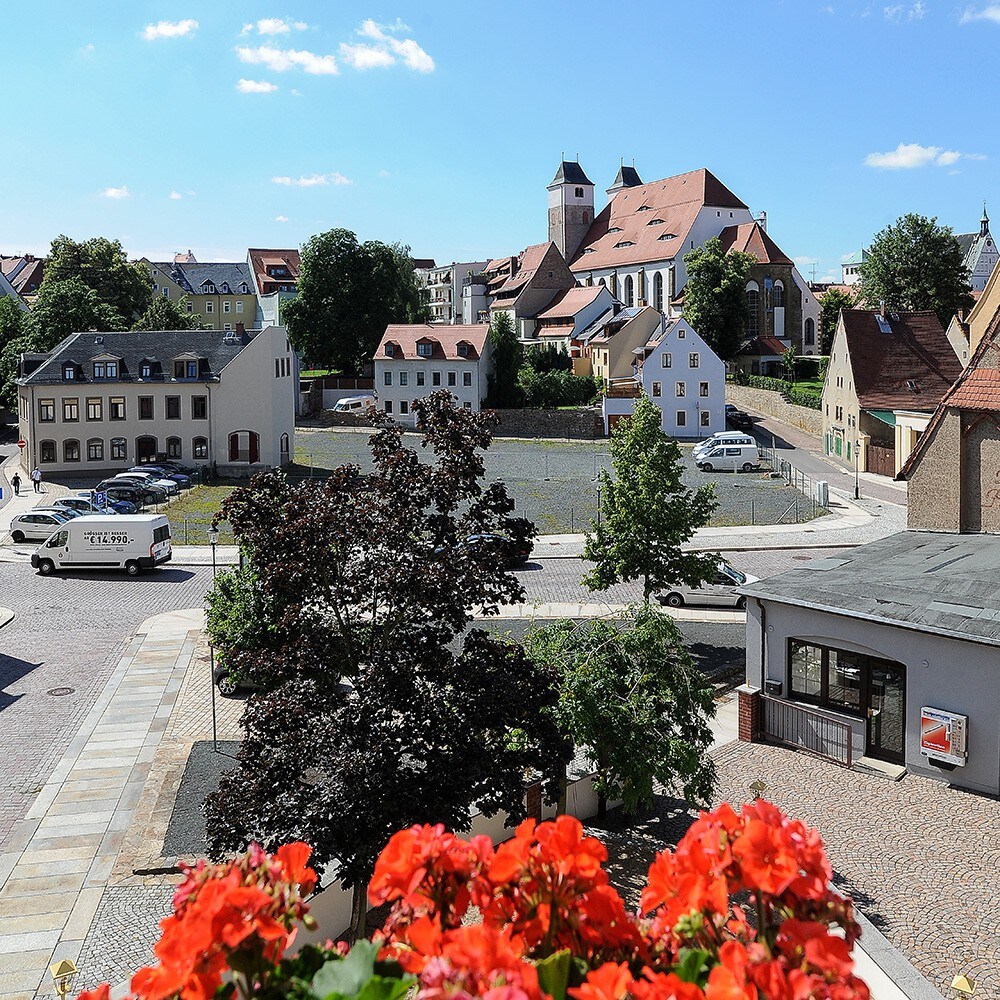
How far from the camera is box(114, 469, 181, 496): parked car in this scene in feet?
178

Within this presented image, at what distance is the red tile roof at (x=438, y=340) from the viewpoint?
8056cm

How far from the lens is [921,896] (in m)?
14.0

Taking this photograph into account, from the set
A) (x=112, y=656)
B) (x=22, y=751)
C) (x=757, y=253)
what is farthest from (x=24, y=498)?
(x=757, y=253)

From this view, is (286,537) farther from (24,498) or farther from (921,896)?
(24,498)

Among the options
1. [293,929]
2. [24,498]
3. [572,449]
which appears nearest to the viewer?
[293,929]

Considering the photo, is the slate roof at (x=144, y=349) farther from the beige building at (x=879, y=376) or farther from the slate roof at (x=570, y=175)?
the slate roof at (x=570, y=175)

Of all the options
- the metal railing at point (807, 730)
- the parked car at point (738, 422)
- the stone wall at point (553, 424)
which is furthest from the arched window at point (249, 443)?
the metal railing at point (807, 730)

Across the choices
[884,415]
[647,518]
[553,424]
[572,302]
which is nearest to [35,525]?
[647,518]

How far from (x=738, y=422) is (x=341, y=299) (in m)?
35.1

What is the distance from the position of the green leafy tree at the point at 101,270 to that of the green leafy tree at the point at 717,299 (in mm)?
47674

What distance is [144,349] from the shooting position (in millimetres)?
63656

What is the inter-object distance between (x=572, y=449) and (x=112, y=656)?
45.6 meters

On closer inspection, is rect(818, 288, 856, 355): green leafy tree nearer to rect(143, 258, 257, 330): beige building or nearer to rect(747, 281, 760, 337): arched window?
rect(747, 281, 760, 337): arched window

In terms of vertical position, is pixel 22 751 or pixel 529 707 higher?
pixel 529 707
